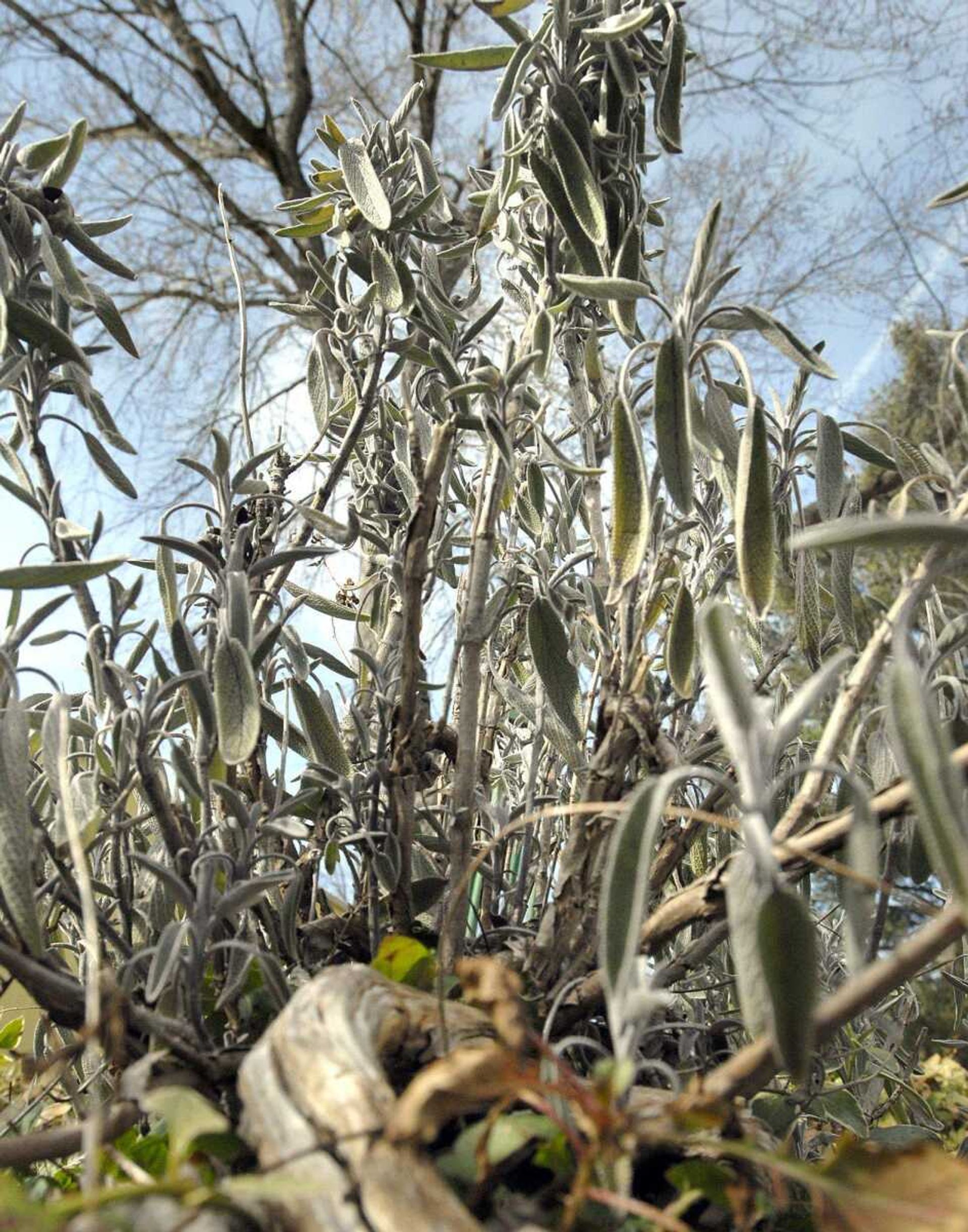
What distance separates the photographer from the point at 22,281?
590mm

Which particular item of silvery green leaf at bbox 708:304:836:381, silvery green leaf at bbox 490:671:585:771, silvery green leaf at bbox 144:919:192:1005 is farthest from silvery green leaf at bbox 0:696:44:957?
silvery green leaf at bbox 708:304:836:381

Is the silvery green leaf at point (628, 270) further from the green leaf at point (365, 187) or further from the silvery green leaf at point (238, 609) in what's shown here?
the silvery green leaf at point (238, 609)

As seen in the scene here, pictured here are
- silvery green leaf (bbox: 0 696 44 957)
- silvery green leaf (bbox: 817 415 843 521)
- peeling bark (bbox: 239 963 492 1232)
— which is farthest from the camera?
silvery green leaf (bbox: 817 415 843 521)

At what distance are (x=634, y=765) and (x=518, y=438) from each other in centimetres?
23

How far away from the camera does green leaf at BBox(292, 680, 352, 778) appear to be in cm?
64

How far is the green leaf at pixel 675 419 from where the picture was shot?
51cm

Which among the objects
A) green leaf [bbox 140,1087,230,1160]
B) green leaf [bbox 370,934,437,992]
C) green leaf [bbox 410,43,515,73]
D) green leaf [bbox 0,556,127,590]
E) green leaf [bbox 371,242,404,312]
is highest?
green leaf [bbox 410,43,515,73]

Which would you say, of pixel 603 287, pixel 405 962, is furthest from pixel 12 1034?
pixel 603 287

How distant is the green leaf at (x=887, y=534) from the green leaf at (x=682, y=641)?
9.0 inches

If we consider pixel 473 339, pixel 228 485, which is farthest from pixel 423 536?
pixel 473 339

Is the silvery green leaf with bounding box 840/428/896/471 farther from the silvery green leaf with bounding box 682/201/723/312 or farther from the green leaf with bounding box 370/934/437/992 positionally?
the green leaf with bounding box 370/934/437/992

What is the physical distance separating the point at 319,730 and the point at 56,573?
0.22m

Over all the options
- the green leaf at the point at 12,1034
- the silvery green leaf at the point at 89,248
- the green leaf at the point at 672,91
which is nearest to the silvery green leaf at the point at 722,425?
the green leaf at the point at 672,91

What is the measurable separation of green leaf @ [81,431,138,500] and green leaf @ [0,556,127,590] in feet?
0.56
